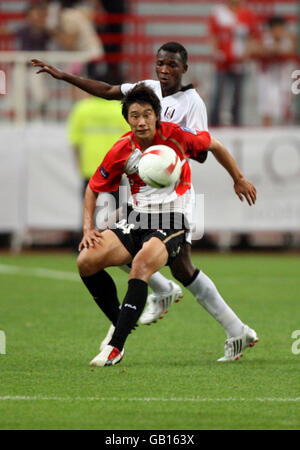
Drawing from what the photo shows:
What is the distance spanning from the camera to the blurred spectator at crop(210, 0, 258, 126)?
16406 mm

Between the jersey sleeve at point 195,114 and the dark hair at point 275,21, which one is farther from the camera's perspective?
the dark hair at point 275,21

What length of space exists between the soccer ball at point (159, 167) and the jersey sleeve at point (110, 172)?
0.29 metres

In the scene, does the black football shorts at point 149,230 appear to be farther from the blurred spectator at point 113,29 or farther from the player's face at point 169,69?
the blurred spectator at point 113,29

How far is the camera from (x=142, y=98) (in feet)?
22.9

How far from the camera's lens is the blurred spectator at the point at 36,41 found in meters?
16.7

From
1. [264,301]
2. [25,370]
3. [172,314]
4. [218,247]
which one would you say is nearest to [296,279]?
[264,301]

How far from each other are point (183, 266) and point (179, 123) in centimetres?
126

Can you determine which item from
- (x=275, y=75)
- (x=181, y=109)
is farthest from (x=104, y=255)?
(x=275, y=75)

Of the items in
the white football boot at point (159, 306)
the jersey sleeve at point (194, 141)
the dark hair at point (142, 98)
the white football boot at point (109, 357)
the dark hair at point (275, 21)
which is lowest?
the white football boot at point (159, 306)

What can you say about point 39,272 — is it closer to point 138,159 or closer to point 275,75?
point 275,75

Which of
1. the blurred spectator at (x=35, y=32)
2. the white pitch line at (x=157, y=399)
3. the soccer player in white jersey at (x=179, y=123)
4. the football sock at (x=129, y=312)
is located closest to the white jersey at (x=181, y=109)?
the soccer player in white jersey at (x=179, y=123)

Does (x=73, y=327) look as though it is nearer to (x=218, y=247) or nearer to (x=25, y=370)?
(x=25, y=370)
